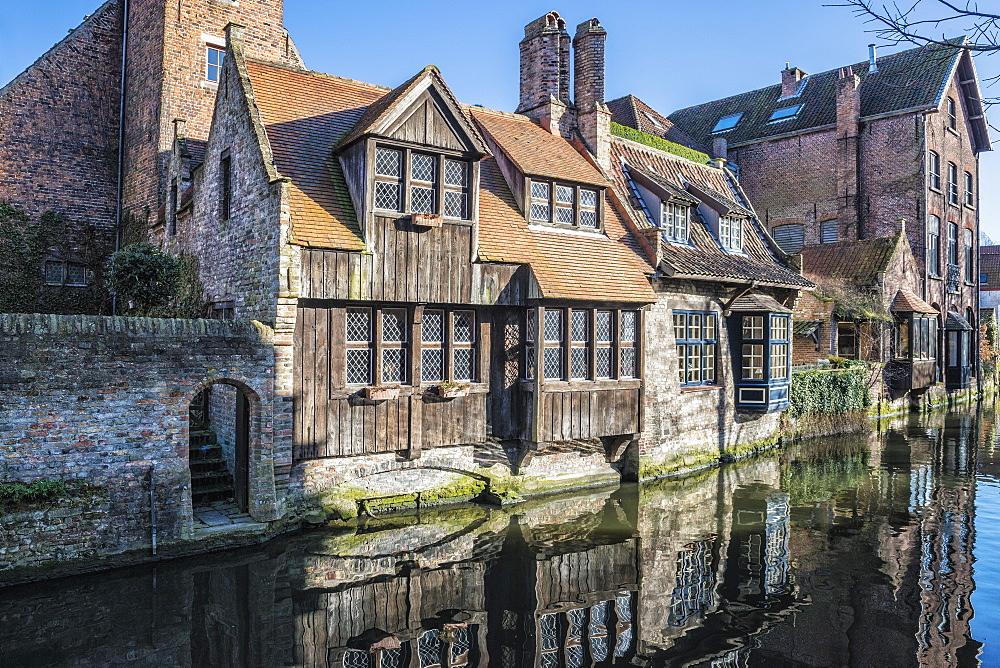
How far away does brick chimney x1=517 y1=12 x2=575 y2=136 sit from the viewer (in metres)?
17.5

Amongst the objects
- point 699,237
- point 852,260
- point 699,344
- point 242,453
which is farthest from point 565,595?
point 852,260

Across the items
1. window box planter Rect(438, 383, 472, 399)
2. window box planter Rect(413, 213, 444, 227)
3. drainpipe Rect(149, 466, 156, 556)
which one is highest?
window box planter Rect(413, 213, 444, 227)

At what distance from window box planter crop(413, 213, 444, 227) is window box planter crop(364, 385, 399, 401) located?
2849mm

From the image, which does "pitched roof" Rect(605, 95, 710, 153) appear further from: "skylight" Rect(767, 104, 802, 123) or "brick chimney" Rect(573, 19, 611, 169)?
"brick chimney" Rect(573, 19, 611, 169)

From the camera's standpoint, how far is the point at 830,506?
45.6 feet

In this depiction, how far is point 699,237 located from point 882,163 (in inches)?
666

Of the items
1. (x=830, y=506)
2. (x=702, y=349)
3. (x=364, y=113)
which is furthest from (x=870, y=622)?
(x=364, y=113)

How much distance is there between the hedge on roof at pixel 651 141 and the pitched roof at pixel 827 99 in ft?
38.8

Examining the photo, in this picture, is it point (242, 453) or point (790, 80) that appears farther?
point (790, 80)

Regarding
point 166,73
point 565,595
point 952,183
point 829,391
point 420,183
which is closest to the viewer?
point 565,595

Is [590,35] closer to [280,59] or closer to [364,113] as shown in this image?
[364,113]

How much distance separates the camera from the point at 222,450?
1288 cm

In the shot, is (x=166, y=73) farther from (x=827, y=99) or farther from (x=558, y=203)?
(x=827, y=99)

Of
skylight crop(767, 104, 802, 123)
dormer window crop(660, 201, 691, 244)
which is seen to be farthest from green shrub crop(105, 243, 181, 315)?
skylight crop(767, 104, 802, 123)
